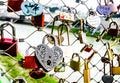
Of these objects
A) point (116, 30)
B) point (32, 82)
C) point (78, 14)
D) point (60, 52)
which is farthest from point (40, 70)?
point (32, 82)

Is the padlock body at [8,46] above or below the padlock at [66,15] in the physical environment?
below

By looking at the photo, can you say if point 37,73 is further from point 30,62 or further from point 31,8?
point 31,8

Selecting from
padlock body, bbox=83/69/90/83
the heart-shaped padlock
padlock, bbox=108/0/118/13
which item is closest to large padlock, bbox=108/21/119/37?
padlock, bbox=108/0/118/13

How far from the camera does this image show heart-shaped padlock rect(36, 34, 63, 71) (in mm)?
884

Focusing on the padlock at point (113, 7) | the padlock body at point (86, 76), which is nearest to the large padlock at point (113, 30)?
the padlock at point (113, 7)

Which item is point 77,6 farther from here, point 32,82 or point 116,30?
point 32,82

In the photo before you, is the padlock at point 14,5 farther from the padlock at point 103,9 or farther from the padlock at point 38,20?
the padlock at point 103,9

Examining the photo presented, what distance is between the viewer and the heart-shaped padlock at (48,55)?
2.90ft

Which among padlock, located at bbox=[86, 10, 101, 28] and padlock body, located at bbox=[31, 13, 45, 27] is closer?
padlock body, located at bbox=[31, 13, 45, 27]

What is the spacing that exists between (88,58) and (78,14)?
161 mm

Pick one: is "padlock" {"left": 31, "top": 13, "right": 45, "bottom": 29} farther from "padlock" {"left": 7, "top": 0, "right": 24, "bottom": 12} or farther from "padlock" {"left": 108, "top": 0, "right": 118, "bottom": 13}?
"padlock" {"left": 108, "top": 0, "right": 118, "bottom": 13}

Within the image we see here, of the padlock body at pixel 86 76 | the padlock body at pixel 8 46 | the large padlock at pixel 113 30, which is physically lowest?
the padlock body at pixel 86 76

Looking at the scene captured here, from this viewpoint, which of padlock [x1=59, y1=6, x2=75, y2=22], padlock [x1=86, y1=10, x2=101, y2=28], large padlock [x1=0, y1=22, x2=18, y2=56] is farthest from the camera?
Result: padlock [x1=86, y1=10, x2=101, y2=28]

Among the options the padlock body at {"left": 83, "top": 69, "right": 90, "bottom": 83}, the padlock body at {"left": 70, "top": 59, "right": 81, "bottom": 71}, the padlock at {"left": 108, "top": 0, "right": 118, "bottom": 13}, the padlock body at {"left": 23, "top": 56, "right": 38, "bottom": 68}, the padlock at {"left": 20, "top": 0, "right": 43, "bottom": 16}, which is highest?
the padlock at {"left": 20, "top": 0, "right": 43, "bottom": 16}
